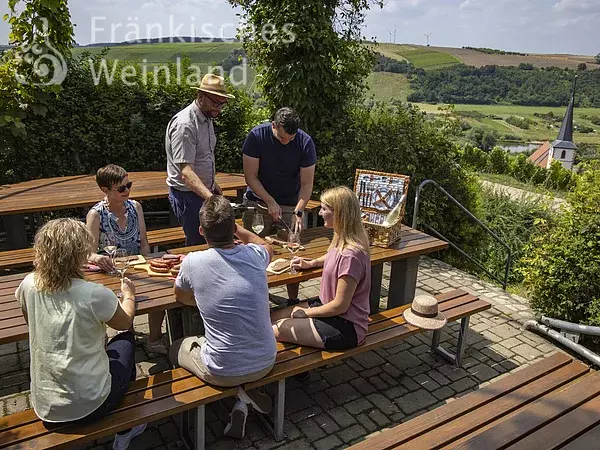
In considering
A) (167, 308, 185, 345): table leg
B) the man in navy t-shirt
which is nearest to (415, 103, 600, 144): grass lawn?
the man in navy t-shirt

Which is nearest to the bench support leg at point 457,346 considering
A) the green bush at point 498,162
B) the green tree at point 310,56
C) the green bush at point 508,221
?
the green tree at point 310,56

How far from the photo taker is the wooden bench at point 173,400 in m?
2.18

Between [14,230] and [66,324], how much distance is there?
3.37m

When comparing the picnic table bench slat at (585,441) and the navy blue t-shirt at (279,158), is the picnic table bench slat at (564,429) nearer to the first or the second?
the picnic table bench slat at (585,441)

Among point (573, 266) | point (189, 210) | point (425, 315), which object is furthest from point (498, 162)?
point (189, 210)

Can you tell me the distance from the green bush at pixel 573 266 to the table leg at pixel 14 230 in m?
5.19

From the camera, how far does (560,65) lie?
7188 centimetres

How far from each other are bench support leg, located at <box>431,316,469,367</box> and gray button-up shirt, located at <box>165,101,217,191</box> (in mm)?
2314

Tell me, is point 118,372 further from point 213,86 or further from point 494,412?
point 213,86

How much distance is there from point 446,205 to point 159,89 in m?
4.53

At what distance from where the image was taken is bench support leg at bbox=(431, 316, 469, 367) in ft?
12.7

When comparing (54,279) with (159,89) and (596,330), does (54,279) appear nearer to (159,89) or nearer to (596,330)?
(596,330)

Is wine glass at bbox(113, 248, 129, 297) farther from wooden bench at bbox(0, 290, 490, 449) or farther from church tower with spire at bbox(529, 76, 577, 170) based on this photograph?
church tower with spire at bbox(529, 76, 577, 170)

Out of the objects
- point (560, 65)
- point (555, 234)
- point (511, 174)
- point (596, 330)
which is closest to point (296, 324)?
point (596, 330)
